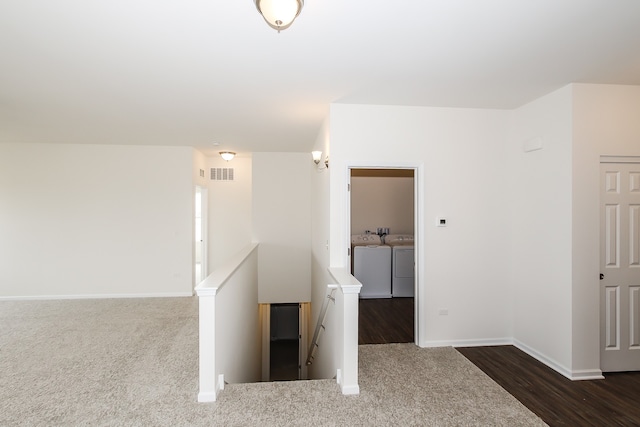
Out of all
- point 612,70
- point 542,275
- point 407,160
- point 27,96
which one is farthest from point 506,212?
point 27,96

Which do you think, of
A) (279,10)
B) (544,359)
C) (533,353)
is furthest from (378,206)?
(279,10)

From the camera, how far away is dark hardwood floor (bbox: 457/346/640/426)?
214cm

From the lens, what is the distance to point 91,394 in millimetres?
2336

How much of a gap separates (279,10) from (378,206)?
5180mm

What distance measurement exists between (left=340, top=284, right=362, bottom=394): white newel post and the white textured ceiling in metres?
1.86

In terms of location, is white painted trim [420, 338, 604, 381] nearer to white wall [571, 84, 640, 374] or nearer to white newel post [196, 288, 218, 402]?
white wall [571, 84, 640, 374]

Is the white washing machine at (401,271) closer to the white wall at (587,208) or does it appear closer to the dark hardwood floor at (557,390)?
the dark hardwood floor at (557,390)

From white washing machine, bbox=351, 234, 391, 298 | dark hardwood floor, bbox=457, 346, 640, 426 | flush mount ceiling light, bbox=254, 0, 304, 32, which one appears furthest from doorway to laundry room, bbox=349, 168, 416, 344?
flush mount ceiling light, bbox=254, 0, 304, 32

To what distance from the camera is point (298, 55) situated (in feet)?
6.98

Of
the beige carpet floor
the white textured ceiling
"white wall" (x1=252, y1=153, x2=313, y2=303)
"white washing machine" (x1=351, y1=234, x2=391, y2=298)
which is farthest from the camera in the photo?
"white wall" (x1=252, y1=153, x2=313, y2=303)

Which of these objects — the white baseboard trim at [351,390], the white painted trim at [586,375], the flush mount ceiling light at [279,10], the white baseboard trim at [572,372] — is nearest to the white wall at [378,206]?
the white baseboard trim at [572,372]

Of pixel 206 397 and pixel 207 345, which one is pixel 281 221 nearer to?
pixel 207 345

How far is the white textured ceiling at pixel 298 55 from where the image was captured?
5.49 ft

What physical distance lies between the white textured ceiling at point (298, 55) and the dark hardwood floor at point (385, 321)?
9.22 feet
